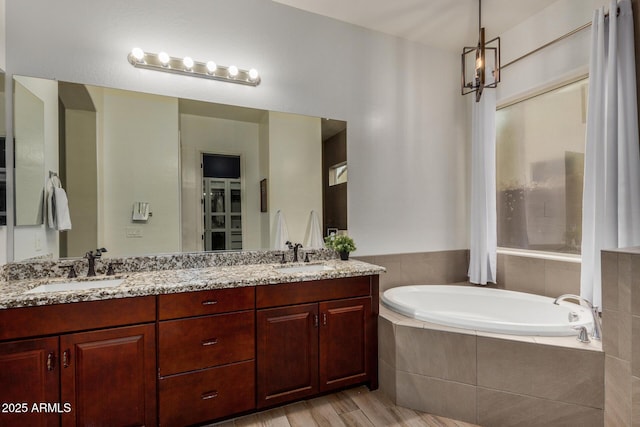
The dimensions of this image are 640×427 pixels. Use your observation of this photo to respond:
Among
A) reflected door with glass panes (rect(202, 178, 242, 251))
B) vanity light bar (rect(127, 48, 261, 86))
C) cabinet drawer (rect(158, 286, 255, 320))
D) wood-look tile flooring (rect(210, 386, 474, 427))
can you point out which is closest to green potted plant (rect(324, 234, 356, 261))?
reflected door with glass panes (rect(202, 178, 242, 251))

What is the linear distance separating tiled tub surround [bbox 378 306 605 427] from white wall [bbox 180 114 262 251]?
123cm

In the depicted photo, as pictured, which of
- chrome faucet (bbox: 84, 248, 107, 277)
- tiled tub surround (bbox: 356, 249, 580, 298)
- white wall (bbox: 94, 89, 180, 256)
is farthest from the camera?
tiled tub surround (bbox: 356, 249, 580, 298)

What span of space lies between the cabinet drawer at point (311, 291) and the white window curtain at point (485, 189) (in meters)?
1.36

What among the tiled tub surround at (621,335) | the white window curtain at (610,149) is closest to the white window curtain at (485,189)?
the white window curtain at (610,149)

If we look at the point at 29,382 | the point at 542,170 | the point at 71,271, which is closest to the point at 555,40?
the point at 542,170

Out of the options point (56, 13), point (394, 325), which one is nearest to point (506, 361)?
point (394, 325)

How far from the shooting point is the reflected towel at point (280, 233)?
2396mm

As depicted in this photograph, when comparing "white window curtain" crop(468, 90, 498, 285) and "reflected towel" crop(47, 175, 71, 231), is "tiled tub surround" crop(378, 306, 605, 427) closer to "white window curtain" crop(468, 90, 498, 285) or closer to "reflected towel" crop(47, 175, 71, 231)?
"white window curtain" crop(468, 90, 498, 285)

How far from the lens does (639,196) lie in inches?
72.9

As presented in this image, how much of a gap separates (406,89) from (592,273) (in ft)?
6.69

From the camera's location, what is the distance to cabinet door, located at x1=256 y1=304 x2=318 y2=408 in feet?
5.97

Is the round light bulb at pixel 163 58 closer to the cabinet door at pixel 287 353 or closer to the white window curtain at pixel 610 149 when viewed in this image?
the cabinet door at pixel 287 353

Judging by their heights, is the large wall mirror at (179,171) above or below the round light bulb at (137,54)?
below

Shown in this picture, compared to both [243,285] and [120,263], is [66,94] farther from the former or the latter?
[243,285]
